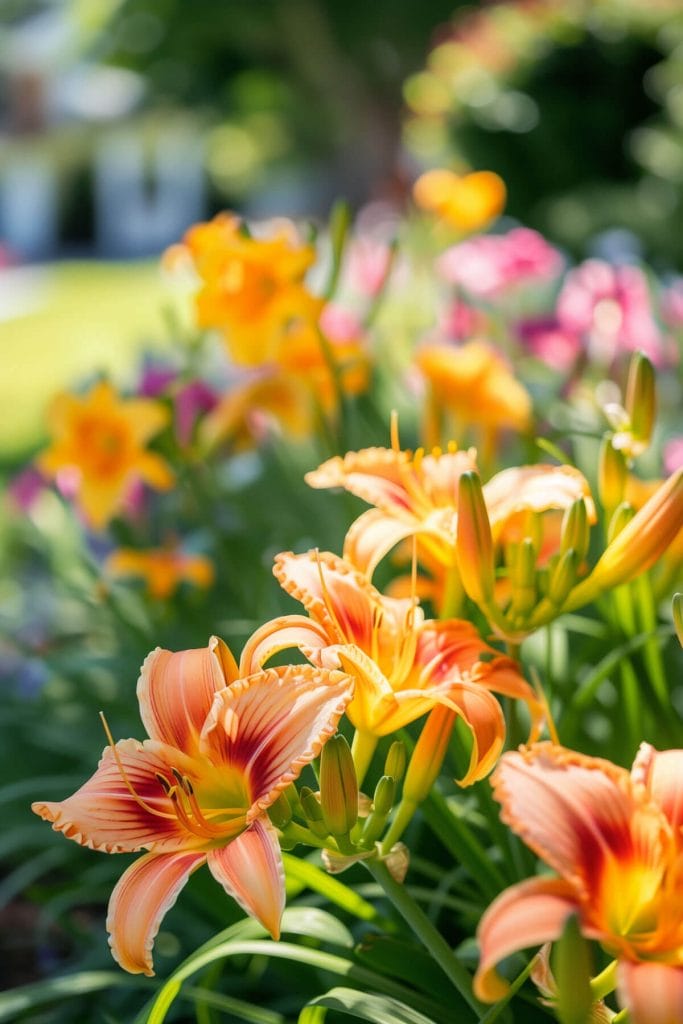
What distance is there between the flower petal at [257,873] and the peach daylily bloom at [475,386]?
0.87 metres

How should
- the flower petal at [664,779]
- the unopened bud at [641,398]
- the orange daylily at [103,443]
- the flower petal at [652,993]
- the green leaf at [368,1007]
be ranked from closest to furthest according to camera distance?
1. the flower petal at [652,993]
2. the flower petal at [664,779]
3. the green leaf at [368,1007]
4. the unopened bud at [641,398]
5. the orange daylily at [103,443]

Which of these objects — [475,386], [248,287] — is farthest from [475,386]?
[248,287]

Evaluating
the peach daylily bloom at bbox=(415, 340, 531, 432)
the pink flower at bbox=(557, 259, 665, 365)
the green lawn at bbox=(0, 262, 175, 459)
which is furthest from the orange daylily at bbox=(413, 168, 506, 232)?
the green lawn at bbox=(0, 262, 175, 459)

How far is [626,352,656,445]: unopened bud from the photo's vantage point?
0.98 meters

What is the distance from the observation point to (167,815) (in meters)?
0.74

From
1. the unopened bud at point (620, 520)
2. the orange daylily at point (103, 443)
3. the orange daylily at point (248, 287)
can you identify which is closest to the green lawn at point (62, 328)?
the orange daylily at point (103, 443)

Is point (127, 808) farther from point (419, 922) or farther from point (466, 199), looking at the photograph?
point (466, 199)

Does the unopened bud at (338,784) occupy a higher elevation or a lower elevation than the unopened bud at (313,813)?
higher

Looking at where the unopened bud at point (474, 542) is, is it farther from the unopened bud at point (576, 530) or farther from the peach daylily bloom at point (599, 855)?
the peach daylily bloom at point (599, 855)

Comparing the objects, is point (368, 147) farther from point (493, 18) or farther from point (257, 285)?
point (257, 285)

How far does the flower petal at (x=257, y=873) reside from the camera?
0.66m

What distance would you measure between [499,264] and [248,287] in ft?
3.58

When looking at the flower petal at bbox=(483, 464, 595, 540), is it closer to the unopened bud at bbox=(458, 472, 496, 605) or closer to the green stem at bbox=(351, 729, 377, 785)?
the unopened bud at bbox=(458, 472, 496, 605)

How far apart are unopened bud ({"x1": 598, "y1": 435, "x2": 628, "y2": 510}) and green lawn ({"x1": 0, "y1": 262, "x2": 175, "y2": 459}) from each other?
9.75ft
